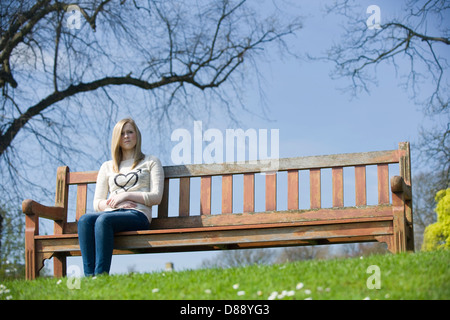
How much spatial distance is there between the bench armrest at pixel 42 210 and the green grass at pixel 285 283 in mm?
850

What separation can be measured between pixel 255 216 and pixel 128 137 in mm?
1222

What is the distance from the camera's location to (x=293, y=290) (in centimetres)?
335

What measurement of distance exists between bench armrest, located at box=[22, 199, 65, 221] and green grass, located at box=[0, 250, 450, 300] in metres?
0.85

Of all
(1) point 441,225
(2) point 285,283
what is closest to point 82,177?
(2) point 285,283

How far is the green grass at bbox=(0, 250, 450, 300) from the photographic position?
10.7ft

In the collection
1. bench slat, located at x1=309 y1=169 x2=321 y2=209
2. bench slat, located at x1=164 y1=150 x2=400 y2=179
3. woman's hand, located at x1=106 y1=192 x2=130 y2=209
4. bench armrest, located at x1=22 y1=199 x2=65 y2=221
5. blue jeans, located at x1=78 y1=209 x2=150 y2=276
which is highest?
bench slat, located at x1=164 y1=150 x2=400 y2=179

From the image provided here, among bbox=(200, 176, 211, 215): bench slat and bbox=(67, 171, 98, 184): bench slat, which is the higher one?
bbox=(67, 171, 98, 184): bench slat

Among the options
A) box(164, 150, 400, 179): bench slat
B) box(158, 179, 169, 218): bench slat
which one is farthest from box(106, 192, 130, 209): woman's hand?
box(164, 150, 400, 179): bench slat

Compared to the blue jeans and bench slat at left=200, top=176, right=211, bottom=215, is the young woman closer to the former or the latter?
the blue jeans

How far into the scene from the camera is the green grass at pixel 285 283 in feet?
10.7

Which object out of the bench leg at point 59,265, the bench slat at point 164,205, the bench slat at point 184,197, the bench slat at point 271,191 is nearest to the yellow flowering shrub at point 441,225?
the bench slat at point 271,191

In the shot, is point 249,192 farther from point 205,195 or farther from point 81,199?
point 81,199

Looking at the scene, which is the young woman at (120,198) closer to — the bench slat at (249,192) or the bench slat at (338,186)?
the bench slat at (249,192)
